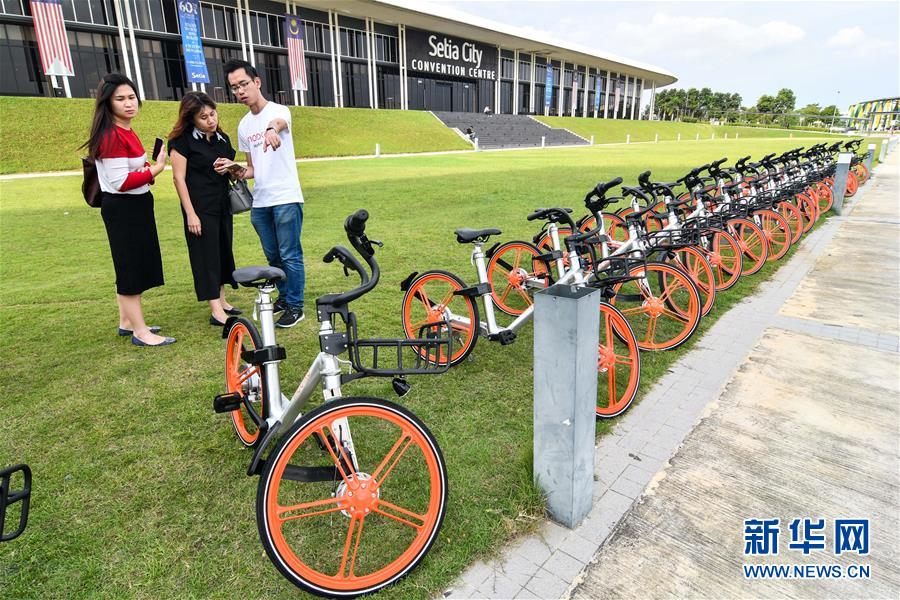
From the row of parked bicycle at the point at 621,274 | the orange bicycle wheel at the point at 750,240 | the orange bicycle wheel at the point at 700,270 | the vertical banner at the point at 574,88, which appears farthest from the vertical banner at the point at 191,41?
the vertical banner at the point at 574,88

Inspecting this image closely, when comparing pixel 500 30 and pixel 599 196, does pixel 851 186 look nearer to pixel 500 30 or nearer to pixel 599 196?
pixel 599 196

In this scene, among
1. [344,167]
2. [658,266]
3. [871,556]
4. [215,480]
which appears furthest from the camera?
[344,167]

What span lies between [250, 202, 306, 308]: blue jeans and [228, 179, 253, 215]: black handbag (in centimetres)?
7

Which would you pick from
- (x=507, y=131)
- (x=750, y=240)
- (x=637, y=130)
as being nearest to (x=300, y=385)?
(x=750, y=240)

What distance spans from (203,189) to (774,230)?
6.68 meters

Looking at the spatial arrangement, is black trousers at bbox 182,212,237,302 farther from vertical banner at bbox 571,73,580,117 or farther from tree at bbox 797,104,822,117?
tree at bbox 797,104,822,117

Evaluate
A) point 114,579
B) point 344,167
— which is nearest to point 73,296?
point 114,579

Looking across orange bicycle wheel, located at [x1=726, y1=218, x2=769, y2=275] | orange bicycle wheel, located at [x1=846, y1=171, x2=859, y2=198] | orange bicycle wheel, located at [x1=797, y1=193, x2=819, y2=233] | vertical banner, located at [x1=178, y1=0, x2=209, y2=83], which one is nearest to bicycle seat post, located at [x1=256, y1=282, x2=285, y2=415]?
orange bicycle wheel, located at [x1=726, y1=218, x2=769, y2=275]

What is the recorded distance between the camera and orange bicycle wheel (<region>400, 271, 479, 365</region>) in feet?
12.5

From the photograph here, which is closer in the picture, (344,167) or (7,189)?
(7,189)

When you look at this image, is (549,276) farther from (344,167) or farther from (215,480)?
(344,167)

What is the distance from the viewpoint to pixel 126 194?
154 inches

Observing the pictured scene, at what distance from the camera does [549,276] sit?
4090 mm

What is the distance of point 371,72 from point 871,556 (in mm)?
49058
